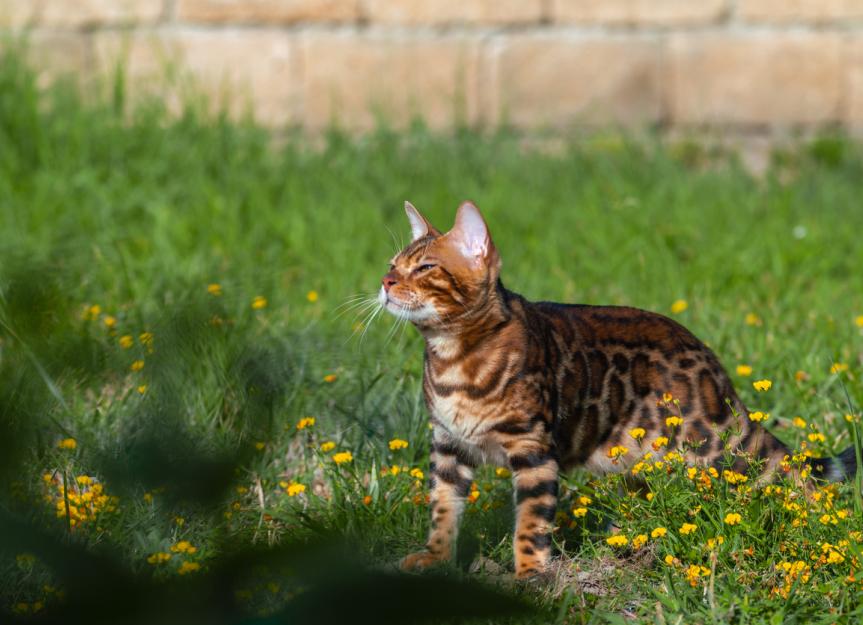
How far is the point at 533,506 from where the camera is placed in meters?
2.94

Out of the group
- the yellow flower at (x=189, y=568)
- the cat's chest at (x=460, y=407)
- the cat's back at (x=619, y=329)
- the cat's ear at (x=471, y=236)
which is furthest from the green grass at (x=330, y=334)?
the cat's ear at (x=471, y=236)

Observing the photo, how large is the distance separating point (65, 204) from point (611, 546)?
14.1ft

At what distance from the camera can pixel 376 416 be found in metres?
3.66

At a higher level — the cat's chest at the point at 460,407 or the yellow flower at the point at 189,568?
the yellow flower at the point at 189,568

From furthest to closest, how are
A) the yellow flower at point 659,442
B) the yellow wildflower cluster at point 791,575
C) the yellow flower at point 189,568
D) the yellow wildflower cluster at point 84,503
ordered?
the yellow flower at point 659,442 < the yellow wildflower cluster at point 791,575 < the yellow wildflower cluster at point 84,503 < the yellow flower at point 189,568

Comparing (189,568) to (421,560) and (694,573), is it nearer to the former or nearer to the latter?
(694,573)

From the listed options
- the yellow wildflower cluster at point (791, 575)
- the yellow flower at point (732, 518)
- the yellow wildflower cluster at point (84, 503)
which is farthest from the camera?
the yellow flower at point (732, 518)

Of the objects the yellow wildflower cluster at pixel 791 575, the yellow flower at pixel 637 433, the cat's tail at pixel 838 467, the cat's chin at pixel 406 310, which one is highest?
the cat's chin at pixel 406 310

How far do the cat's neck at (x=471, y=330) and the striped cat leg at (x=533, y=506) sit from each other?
324mm

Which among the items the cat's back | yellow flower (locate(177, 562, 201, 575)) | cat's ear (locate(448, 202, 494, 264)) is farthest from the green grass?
cat's ear (locate(448, 202, 494, 264))

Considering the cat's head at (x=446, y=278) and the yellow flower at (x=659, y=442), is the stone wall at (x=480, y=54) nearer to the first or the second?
the cat's head at (x=446, y=278)

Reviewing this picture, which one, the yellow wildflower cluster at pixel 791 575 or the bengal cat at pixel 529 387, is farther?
the bengal cat at pixel 529 387

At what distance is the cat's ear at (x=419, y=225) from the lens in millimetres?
3227

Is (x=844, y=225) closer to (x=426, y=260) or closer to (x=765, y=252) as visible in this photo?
(x=765, y=252)
